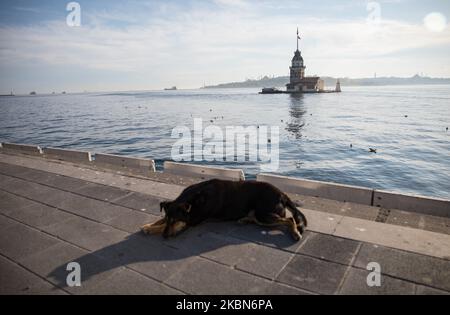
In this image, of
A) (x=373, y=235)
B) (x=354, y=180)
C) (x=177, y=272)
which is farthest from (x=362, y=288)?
(x=354, y=180)

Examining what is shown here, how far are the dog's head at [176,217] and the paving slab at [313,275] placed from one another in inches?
70.4

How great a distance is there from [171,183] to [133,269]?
368 centimetres

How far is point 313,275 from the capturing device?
3.56 meters

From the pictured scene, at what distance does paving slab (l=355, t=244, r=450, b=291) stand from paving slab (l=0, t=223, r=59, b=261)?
465 cm

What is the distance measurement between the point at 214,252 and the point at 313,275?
1.39 meters

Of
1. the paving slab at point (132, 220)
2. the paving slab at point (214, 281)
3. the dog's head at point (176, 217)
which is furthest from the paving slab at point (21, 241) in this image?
the paving slab at point (214, 281)

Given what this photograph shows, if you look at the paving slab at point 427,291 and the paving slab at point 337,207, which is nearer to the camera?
the paving slab at point 427,291

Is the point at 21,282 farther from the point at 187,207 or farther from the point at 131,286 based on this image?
the point at 187,207

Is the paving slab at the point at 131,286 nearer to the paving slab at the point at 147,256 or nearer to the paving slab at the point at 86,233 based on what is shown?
the paving slab at the point at 147,256

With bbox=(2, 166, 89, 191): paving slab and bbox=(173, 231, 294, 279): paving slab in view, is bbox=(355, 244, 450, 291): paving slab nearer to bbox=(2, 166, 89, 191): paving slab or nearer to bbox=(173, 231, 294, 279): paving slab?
bbox=(173, 231, 294, 279): paving slab

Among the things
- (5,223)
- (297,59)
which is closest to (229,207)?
(5,223)

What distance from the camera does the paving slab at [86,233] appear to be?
4480 mm

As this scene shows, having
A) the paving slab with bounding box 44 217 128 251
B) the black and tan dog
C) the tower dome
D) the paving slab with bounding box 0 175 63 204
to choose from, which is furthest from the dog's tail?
the tower dome

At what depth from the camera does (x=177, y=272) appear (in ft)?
12.1
